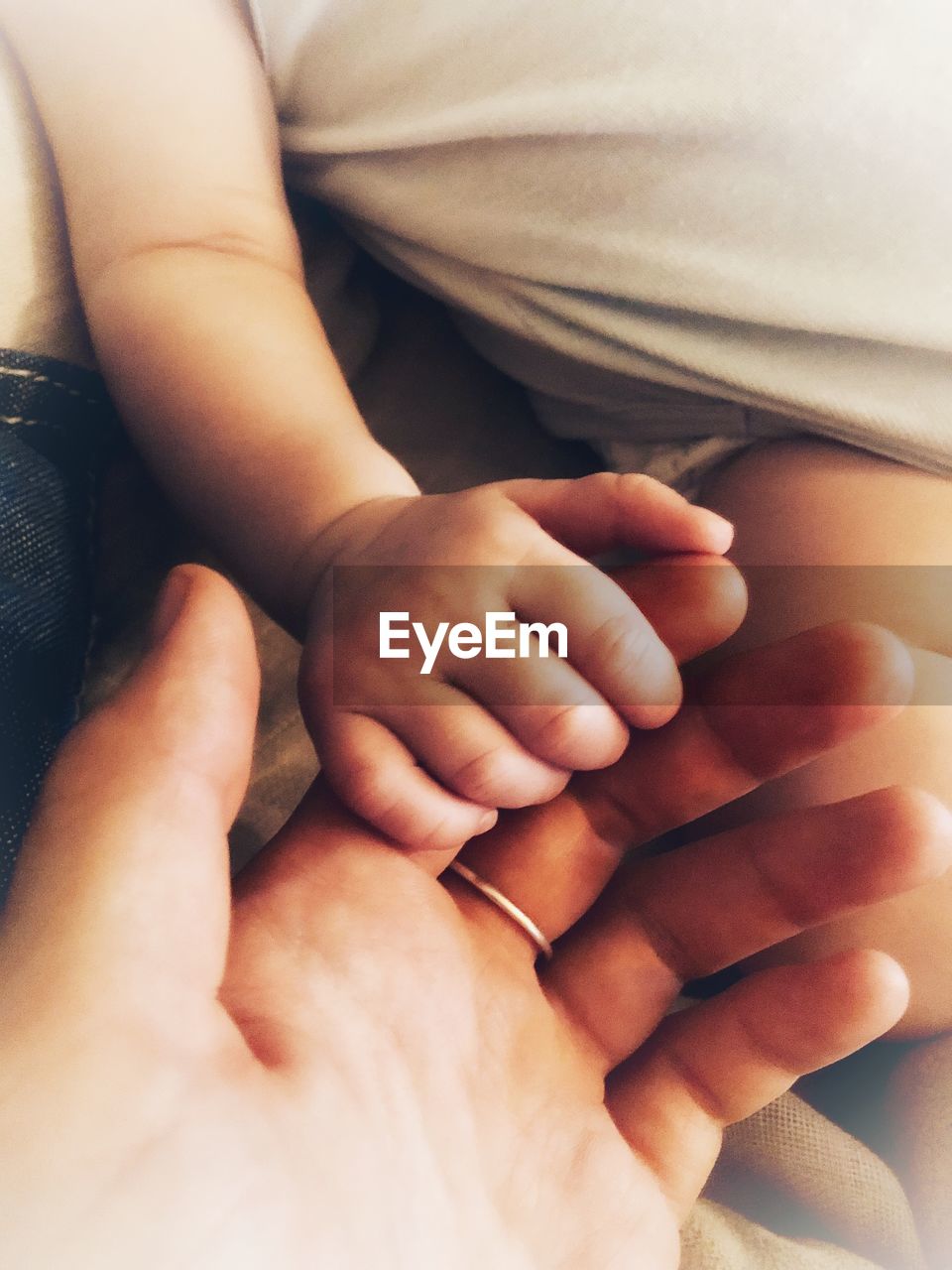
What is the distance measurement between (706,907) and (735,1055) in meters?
0.06

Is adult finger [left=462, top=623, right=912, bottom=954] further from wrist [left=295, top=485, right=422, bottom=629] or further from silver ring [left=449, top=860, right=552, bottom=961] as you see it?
wrist [left=295, top=485, right=422, bottom=629]

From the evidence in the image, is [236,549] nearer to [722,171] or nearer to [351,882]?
[351,882]

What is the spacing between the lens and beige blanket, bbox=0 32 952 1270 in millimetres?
387

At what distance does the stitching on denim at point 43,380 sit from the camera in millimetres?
397

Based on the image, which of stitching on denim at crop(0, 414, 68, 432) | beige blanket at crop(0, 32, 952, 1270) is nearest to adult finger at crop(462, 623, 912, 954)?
beige blanket at crop(0, 32, 952, 1270)

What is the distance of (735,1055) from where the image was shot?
38 centimetres

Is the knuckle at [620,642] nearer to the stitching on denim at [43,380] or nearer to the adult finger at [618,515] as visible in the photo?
the adult finger at [618,515]

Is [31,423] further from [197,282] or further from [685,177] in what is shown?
[685,177]

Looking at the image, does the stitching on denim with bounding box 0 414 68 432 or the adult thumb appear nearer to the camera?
the adult thumb

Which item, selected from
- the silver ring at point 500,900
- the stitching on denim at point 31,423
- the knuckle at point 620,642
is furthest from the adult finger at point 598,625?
the stitching on denim at point 31,423

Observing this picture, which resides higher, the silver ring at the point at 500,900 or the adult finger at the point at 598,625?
the adult finger at the point at 598,625

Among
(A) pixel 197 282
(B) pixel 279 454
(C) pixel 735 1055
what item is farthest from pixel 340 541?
(C) pixel 735 1055

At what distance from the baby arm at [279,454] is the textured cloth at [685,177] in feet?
0.21

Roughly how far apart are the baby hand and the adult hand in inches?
1.3
